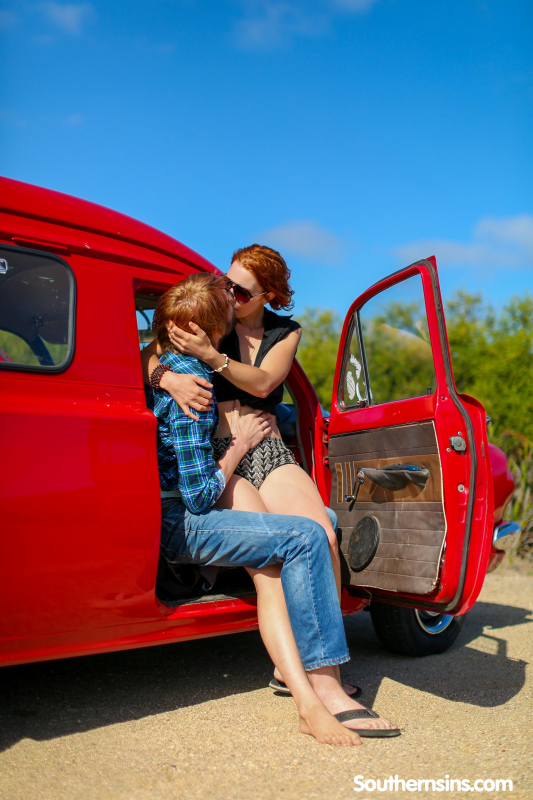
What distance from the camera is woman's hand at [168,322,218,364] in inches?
106

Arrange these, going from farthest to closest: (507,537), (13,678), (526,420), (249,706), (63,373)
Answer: (526,420)
(507,537)
(13,678)
(249,706)
(63,373)

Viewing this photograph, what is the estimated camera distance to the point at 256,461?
291cm

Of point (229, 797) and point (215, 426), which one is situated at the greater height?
point (215, 426)

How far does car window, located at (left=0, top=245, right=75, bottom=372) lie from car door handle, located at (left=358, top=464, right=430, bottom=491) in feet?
4.61

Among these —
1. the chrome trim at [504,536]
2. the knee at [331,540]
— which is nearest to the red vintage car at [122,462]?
the knee at [331,540]

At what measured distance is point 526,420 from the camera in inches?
307

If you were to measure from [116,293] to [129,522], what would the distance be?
3.04 ft

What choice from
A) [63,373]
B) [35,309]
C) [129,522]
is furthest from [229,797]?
[35,309]

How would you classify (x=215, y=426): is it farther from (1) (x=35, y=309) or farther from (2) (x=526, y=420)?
(2) (x=526, y=420)

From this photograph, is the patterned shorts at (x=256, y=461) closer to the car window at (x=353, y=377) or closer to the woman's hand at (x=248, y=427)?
the woman's hand at (x=248, y=427)

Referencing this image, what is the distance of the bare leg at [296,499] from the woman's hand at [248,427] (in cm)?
17

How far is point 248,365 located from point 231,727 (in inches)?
59.4

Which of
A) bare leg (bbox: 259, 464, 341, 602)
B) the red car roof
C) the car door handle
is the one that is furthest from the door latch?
the red car roof

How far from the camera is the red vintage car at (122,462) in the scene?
2227 mm
